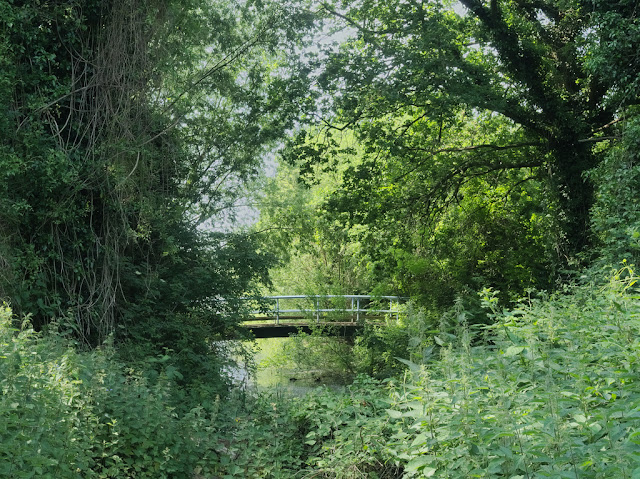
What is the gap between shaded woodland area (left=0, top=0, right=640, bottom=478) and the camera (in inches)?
137

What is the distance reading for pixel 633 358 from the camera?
10.7ft

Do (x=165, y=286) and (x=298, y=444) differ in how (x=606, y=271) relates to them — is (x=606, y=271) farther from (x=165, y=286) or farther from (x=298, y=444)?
(x=165, y=286)

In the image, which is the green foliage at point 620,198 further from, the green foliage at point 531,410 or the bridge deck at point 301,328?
the bridge deck at point 301,328

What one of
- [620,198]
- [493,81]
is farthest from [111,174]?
[493,81]

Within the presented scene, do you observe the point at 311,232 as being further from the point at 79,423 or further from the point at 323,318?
the point at 79,423

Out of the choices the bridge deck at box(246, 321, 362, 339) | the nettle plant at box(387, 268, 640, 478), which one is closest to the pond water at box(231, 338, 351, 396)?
the bridge deck at box(246, 321, 362, 339)

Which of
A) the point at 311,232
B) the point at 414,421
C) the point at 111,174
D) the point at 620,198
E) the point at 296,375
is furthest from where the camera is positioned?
the point at 296,375

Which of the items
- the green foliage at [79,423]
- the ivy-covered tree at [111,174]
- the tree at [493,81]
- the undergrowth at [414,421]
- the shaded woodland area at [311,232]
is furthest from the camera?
the tree at [493,81]

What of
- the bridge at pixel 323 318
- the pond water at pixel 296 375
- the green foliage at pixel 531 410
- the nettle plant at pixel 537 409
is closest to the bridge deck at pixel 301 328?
the bridge at pixel 323 318

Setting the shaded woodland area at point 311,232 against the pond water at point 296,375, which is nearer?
the shaded woodland area at point 311,232

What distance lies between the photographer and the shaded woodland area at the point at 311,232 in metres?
3.47

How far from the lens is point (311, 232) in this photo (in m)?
16.0

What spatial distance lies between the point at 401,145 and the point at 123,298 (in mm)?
6286

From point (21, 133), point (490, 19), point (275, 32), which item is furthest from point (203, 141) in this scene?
point (490, 19)
